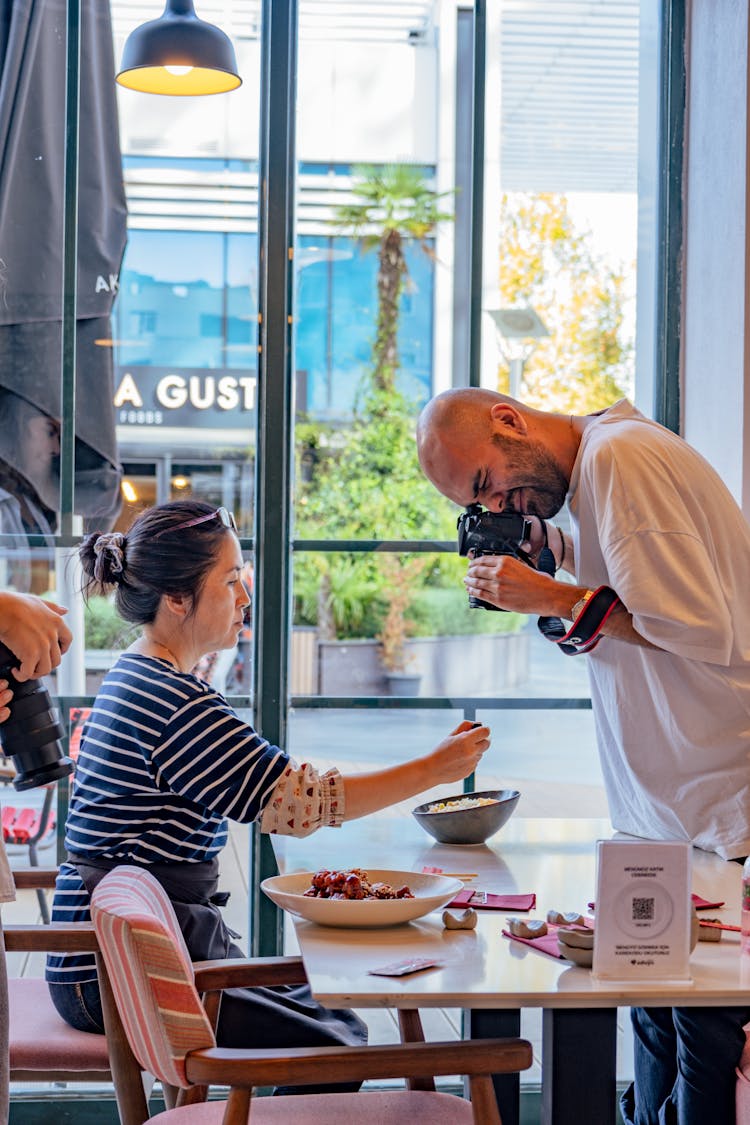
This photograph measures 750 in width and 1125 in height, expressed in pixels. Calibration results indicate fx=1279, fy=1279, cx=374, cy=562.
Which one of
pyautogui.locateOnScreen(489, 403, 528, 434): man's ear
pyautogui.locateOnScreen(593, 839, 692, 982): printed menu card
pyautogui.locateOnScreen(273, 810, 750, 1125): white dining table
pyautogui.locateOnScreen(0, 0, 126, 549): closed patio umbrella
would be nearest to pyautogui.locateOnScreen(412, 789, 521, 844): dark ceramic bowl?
pyautogui.locateOnScreen(273, 810, 750, 1125): white dining table

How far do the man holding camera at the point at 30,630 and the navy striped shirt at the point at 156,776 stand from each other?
61 cm

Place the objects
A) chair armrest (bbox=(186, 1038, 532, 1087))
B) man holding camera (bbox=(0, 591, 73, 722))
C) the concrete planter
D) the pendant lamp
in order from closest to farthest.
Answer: man holding camera (bbox=(0, 591, 73, 722)), chair armrest (bbox=(186, 1038, 532, 1087)), the pendant lamp, the concrete planter

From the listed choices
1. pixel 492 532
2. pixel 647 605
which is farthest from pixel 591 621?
pixel 492 532

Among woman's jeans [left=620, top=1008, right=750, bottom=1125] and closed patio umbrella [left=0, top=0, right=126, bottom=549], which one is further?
closed patio umbrella [left=0, top=0, right=126, bottom=549]

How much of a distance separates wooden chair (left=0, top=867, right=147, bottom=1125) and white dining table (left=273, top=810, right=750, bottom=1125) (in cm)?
36

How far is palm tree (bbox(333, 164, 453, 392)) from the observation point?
321 cm

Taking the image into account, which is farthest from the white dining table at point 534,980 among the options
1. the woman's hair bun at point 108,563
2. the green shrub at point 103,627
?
the green shrub at point 103,627

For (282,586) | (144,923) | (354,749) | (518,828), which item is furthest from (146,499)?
(144,923)

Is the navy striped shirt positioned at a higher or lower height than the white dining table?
higher

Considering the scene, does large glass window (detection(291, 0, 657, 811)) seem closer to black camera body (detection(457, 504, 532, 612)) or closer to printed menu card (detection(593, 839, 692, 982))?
black camera body (detection(457, 504, 532, 612))

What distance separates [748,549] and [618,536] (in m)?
0.27

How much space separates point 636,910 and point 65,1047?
3.53 feet

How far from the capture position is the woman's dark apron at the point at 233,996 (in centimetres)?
204

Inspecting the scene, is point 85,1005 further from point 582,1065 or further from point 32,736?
point 582,1065
